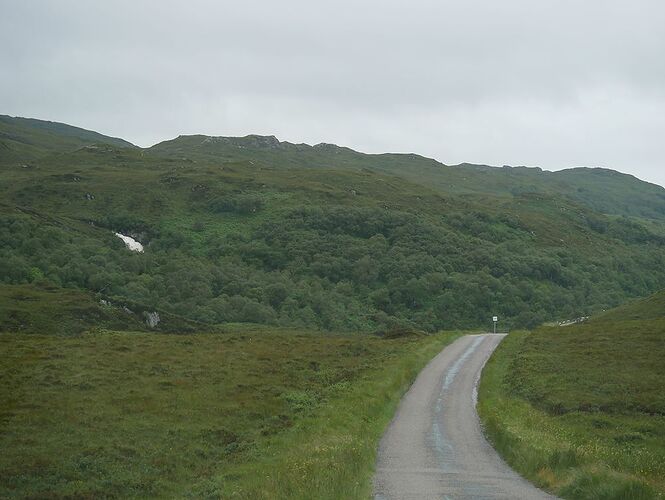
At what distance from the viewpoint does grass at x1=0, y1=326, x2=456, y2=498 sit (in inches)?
824

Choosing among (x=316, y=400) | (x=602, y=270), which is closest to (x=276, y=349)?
(x=316, y=400)

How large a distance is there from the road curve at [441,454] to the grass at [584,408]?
0.76 meters

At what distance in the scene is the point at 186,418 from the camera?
101 ft

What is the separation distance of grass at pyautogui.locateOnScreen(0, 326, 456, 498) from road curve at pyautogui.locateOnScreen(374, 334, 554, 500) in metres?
0.76

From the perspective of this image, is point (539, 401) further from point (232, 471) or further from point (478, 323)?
point (478, 323)

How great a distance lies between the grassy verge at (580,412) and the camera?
18.5 m

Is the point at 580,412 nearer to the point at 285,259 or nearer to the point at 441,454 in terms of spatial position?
the point at 441,454

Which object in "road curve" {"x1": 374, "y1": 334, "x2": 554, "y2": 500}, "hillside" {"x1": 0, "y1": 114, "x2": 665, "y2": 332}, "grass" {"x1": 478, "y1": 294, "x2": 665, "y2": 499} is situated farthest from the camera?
"hillside" {"x1": 0, "y1": 114, "x2": 665, "y2": 332}

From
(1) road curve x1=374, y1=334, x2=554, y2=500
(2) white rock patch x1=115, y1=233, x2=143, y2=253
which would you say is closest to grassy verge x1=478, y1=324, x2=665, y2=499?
(1) road curve x1=374, y1=334, x2=554, y2=500

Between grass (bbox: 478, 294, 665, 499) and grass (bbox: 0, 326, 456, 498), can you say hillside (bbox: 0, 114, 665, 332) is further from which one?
grass (bbox: 478, 294, 665, 499)

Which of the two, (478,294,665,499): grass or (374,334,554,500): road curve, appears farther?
(478,294,665,499): grass

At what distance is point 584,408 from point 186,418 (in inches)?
766

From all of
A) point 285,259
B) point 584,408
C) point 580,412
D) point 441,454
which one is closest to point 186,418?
point 441,454

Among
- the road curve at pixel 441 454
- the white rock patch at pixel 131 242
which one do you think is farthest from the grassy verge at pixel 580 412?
the white rock patch at pixel 131 242
